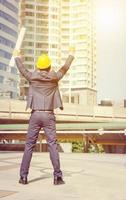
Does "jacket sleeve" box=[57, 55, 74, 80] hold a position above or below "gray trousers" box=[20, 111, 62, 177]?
above

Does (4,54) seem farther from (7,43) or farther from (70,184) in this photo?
(70,184)

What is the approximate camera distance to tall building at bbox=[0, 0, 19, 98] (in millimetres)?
150500

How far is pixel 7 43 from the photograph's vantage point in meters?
156

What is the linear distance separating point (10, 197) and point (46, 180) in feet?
6.38

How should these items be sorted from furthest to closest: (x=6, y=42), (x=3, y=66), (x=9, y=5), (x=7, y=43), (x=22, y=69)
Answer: (x=9, y=5), (x=7, y=43), (x=6, y=42), (x=3, y=66), (x=22, y=69)

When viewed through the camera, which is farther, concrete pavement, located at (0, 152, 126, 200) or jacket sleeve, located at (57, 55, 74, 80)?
jacket sleeve, located at (57, 55, 74, 80)

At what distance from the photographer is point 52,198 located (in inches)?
241

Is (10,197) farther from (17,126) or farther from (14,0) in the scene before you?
(14,0)

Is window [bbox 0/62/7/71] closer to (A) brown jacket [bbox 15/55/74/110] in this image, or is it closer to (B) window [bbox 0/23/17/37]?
(B) window [bbox 0/23/17/37]

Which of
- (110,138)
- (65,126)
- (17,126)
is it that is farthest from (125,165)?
(110,138)

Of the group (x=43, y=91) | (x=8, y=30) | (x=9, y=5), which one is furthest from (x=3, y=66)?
(x=43, y=91)

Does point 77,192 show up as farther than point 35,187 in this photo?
No

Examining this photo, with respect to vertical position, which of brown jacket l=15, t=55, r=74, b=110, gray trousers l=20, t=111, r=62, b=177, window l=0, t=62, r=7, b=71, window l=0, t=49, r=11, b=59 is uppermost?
window l=0, t=49, r=11, b=59

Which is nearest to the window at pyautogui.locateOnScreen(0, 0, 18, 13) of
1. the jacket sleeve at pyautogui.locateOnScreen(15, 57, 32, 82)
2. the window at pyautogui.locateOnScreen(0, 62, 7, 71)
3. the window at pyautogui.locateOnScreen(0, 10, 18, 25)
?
the window at pyautogui.locateOnScreen(0, 10, 18, 25)
